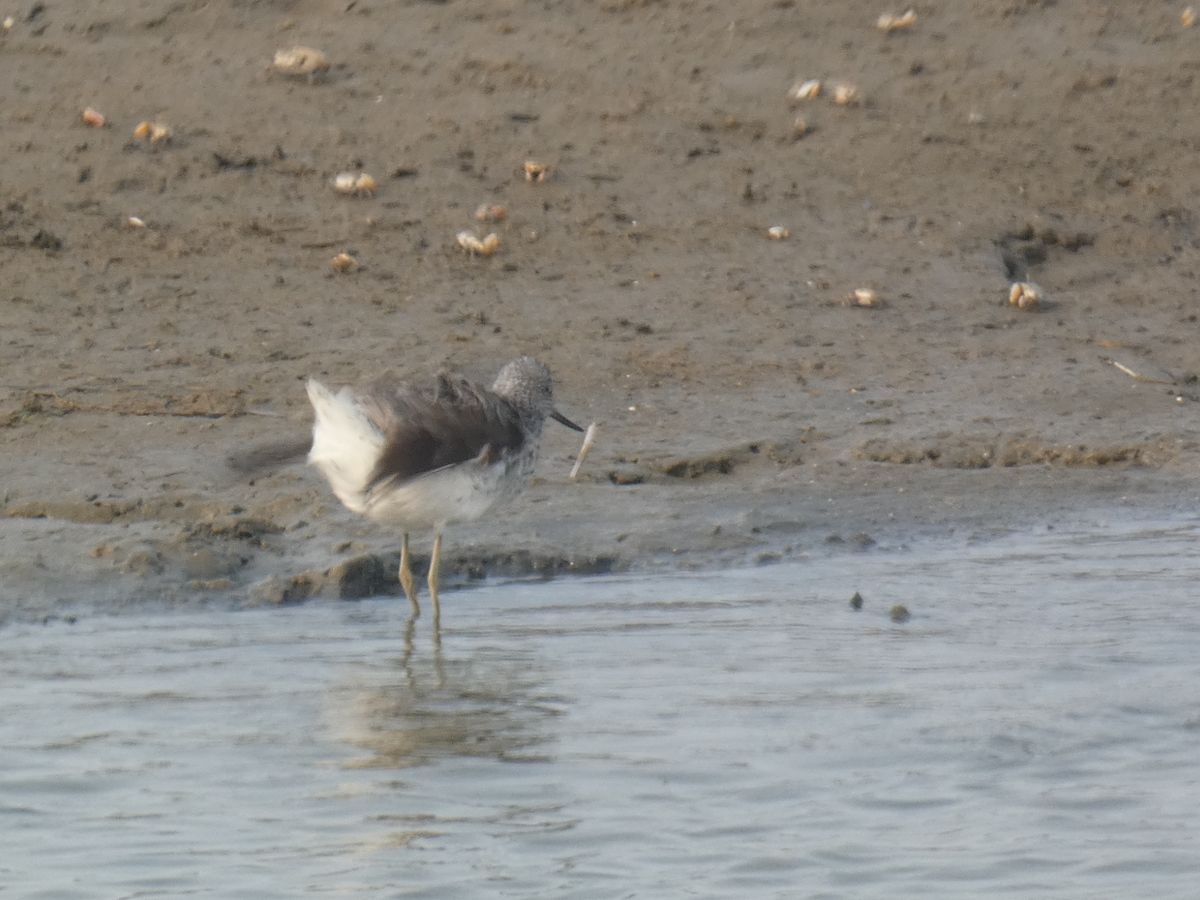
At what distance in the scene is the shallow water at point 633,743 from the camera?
166 inches

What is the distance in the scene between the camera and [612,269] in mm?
8906

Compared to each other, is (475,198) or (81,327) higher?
(475,198)

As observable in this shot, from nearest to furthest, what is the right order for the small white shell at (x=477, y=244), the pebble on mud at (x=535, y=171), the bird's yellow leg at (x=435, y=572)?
the bird's yellow leg at (x=435, y=572) < the small white shell at (x=477, y=244) < the pebble on mud at (x=535, y=171)

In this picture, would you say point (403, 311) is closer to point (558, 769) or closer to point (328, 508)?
point (328, 508)

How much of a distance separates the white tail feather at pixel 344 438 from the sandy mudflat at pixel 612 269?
52 cm

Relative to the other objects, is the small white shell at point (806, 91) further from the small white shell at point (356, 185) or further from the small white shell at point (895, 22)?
the small white shell at point (356, 185)

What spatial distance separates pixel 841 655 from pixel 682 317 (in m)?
3.21

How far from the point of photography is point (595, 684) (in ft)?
17.8

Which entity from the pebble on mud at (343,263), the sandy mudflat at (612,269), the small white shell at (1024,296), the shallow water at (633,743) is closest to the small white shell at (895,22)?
the sandy mudflat at (612,269)

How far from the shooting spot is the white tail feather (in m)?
5.79

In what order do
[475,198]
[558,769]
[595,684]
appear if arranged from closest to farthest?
[558,769], [595,684], [475,198]

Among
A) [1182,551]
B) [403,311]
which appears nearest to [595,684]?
[1182,551]

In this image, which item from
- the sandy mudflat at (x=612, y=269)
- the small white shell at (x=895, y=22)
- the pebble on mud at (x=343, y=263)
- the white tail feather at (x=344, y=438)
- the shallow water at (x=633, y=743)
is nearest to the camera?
the shallow water at (x=633, y=743)

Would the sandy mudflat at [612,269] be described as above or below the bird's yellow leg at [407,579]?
above
